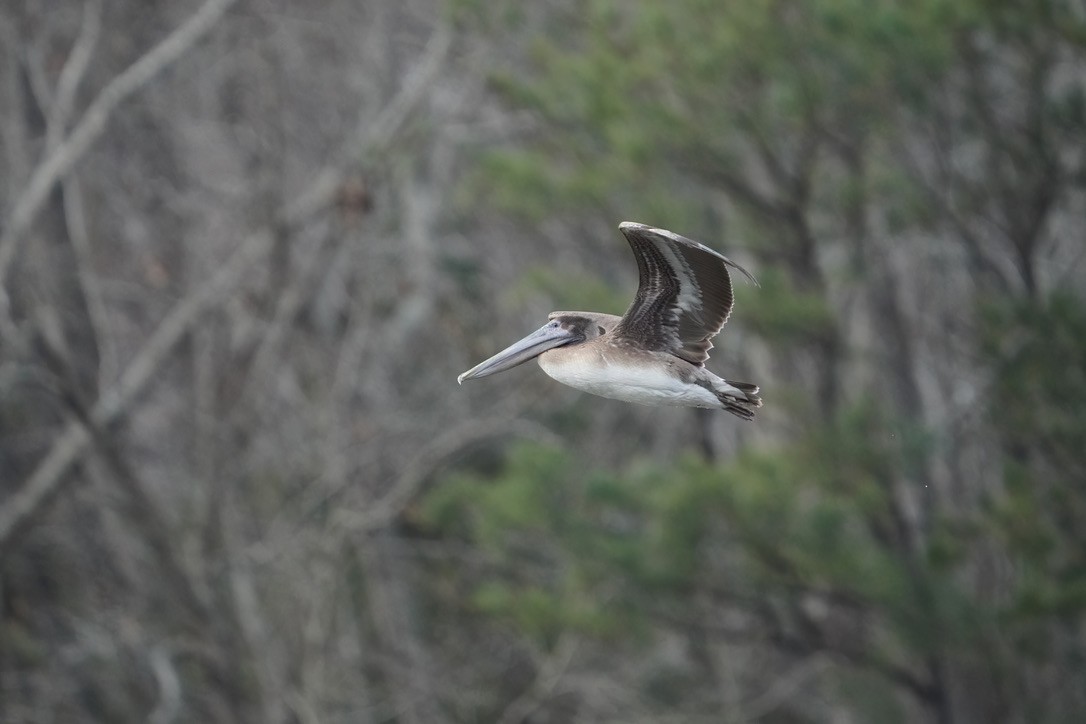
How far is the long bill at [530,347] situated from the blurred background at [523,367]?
6286 millimetres

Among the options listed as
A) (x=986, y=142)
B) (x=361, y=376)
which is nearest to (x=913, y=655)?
(x=986, y=142)

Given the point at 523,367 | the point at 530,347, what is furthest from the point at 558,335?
the point at 523,367

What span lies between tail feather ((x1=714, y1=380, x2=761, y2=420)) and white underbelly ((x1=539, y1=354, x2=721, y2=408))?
0.07 m

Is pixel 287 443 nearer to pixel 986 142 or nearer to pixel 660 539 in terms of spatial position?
pixel 660 539

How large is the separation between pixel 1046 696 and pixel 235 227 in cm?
906

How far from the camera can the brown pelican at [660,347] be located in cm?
688

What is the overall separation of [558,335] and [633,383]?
70cm

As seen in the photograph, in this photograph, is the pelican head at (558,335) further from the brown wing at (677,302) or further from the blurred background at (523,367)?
the blurred background at (523,367)

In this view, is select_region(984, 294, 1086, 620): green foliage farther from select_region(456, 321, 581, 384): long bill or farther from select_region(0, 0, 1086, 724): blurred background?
select_region(456, 321, 581, 384): long bill

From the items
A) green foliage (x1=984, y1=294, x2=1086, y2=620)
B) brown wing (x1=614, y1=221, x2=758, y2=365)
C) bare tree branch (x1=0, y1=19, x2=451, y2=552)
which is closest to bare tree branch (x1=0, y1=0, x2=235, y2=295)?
bare tree branch (x1=0, y1=19, x2=451, y2=552)

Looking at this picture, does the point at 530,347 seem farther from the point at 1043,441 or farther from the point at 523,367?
the point at 523,367

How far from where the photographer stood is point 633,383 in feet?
22.6

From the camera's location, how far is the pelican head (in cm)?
739

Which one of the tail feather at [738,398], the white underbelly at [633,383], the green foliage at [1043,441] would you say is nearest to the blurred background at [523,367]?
the green foliage at [1043,441]
